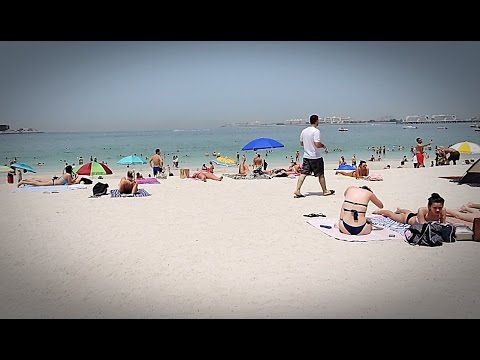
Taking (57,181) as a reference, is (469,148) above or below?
above

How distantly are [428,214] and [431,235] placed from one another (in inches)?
8.2

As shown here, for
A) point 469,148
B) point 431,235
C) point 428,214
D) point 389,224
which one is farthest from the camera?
point 469,148

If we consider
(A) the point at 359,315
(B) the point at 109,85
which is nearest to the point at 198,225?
(A) the point at 359,315

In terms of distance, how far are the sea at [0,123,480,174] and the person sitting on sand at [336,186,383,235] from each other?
10.9 metres

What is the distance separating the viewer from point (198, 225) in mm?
4973

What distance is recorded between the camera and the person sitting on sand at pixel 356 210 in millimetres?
4066

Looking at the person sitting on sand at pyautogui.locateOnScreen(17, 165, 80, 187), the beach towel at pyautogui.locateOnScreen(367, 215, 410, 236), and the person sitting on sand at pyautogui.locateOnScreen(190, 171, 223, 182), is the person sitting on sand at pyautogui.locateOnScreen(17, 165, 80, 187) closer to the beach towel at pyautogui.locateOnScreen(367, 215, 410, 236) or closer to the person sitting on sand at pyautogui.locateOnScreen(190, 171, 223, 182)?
the person sitting on sand at pyautogui.locateOnScreen(190, 171, 223, 182)

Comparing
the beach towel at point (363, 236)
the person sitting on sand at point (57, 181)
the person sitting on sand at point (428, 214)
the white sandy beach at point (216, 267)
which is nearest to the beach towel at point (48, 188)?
the person sitting on sand at point (57, 181)

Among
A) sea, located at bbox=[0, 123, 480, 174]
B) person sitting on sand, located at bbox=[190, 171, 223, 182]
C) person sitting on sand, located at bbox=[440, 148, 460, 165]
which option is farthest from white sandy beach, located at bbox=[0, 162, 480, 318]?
sea, located at bbox=[0, 123, 480, 174]

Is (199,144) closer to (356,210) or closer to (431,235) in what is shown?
(356,210)

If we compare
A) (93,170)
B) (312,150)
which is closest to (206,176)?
(93,170)

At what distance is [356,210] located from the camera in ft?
13.6

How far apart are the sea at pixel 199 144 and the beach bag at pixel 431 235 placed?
10920 mm
